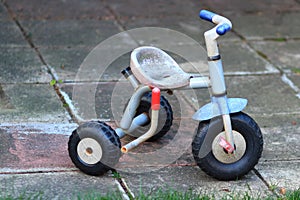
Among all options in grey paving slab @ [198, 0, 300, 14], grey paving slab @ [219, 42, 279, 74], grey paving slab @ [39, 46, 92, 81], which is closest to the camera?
grey paving slab @ [39, 46, 92, 81]

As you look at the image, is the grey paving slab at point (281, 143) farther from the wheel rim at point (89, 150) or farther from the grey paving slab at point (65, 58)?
the grey paving slab at point (65, 58)

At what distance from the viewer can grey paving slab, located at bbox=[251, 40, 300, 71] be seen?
6197 mm

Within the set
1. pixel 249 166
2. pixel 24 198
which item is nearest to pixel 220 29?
pixel 249 166

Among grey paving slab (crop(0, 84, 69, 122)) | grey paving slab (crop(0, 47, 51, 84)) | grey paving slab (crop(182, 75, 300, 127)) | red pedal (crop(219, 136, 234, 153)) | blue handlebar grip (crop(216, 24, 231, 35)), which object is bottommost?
grey paving slab (crop(182, 75, 300, 127))

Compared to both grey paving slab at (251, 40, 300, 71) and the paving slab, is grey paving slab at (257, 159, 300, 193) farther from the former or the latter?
the paving slab

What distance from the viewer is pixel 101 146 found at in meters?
4.00

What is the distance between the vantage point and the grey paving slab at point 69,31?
643 cm

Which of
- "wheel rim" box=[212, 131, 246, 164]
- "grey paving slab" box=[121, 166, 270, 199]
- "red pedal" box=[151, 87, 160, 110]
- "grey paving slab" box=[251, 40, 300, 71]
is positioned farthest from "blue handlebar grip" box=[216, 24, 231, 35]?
"grey paving slab" box=[251, 40, 300, 71]

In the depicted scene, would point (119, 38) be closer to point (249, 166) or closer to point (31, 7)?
point (31, 7)

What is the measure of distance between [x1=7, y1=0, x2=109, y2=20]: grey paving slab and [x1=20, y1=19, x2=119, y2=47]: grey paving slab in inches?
6.1

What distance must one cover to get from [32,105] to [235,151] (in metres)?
1.73

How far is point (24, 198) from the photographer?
3729mm

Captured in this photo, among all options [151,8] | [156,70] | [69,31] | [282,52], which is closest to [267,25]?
[282,52]

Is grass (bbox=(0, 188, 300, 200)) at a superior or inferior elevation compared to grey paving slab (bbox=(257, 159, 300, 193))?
superior
